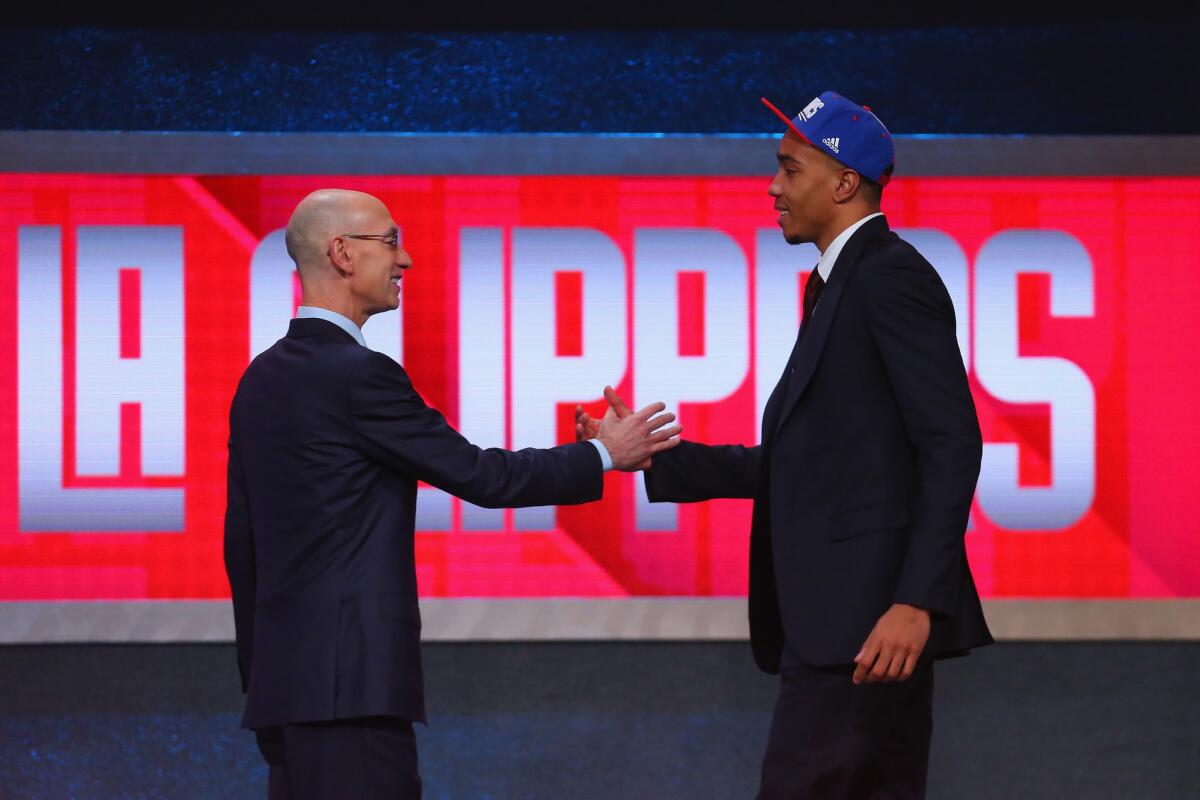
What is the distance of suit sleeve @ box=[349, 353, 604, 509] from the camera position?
6.93ft

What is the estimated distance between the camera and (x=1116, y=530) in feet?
10.8

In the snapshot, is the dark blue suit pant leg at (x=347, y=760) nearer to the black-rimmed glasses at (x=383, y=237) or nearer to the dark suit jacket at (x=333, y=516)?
the dark suit jacket at (x=333, y=516)

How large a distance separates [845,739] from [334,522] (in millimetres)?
878

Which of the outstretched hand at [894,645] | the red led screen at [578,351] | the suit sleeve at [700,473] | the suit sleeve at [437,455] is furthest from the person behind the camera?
the red led screen at [578,351]

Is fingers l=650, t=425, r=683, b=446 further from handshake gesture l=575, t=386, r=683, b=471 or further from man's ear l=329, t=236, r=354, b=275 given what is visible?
man's ear l=329, t=236, r=354, b=275

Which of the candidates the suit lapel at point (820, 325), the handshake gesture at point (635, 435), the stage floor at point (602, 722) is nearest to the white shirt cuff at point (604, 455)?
A: the handshake gesture at point (635, 435)

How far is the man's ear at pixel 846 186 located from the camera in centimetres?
217

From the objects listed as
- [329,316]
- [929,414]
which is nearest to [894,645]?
[929,414]

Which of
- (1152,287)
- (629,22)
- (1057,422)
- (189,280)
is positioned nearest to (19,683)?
(189,280)

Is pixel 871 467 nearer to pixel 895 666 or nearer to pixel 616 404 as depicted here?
pixel 895 666

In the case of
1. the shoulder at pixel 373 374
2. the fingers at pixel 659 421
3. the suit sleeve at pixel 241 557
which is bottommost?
the suit sleeve at pixel 241 557

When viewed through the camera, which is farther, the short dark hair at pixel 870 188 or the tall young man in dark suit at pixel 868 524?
the short dark hair at pixel 870 188

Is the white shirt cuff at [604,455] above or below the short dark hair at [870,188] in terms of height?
below

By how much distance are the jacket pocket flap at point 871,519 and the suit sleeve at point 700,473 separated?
22.4 inches
